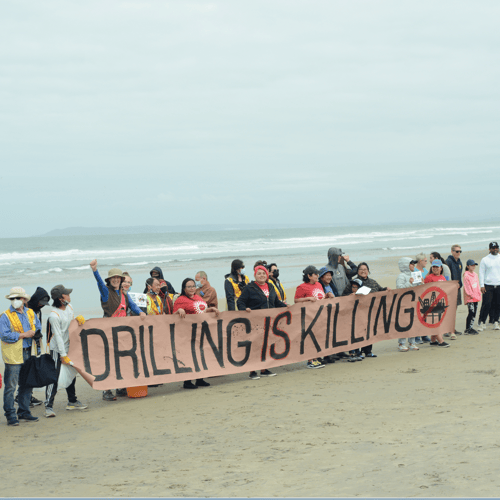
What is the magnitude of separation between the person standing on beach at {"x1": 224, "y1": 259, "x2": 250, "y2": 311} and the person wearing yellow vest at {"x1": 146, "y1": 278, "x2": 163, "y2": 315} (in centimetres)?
107

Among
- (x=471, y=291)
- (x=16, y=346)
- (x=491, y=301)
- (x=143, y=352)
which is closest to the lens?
(x=16, y=346)

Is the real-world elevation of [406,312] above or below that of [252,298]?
below


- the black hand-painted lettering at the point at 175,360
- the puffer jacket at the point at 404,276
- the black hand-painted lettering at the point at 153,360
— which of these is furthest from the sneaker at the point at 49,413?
the puffer jacket at the point at 404,276

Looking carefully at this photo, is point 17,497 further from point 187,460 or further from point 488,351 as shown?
point 488,351

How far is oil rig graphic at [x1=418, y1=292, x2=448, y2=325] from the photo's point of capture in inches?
401

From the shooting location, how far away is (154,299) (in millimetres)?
8594

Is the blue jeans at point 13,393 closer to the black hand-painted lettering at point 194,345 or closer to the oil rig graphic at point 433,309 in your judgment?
the black hand-painted lettering at point 194,345

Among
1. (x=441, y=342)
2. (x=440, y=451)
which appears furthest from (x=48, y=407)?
(x=441, y=342)

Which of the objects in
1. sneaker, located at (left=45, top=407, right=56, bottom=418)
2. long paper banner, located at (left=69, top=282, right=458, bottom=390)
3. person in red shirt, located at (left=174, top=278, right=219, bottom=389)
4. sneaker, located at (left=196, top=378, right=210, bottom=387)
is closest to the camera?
sneaker, located at (left=45, top=407, right=56, bottom=418)

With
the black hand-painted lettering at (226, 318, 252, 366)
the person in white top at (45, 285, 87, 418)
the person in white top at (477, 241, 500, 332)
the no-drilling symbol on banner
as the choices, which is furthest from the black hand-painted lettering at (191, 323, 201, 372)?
the person in white top at (477, 241, 500, 332)

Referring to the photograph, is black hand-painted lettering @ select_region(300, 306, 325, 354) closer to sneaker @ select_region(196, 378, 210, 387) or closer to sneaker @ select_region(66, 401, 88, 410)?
sneaker @ select_region(196, 378, 210, 387)

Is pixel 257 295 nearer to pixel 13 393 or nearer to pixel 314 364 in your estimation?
pixel 314 364

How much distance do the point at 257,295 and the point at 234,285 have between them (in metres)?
0.51

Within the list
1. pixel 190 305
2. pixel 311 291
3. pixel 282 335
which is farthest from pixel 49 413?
pixel 311 291
